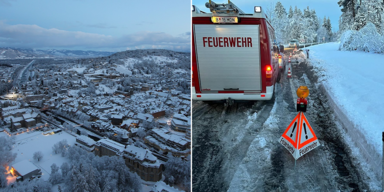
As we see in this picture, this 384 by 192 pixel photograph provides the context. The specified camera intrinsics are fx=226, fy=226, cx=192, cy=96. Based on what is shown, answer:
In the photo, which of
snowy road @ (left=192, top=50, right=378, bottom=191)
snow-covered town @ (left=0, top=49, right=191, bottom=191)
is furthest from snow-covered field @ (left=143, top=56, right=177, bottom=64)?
snowy road @ (left=192, top=50, right=378, bottom=191)

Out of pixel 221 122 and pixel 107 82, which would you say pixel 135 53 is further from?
pixel 221 122

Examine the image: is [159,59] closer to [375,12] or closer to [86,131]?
[86,131]

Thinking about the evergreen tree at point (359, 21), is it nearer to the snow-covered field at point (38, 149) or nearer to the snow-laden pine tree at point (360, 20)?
the snow-laden pine tree at point (360, 20)

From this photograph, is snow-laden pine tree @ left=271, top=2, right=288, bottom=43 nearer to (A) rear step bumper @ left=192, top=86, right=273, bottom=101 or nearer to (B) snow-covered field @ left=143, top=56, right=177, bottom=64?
(B) snow-covered field @ left=143, top=56, right=177, bottom=64

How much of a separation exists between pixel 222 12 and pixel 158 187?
20.8 ft

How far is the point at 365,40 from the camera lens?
19.5 meters

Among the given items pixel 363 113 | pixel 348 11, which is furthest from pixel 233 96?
pixel 348 11

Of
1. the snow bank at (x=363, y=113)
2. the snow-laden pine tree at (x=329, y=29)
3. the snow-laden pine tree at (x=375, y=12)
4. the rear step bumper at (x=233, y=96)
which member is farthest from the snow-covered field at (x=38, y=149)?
the snow-laden pine tree at (x=329, y=29)

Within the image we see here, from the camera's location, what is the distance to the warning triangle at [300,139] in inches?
116

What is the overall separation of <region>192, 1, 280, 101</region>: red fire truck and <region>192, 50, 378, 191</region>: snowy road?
1.85 feet

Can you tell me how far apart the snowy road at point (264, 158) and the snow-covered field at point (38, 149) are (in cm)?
637

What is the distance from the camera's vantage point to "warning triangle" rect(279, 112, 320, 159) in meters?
2.95

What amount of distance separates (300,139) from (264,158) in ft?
1.81

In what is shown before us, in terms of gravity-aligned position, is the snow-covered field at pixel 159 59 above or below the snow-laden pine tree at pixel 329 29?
below
